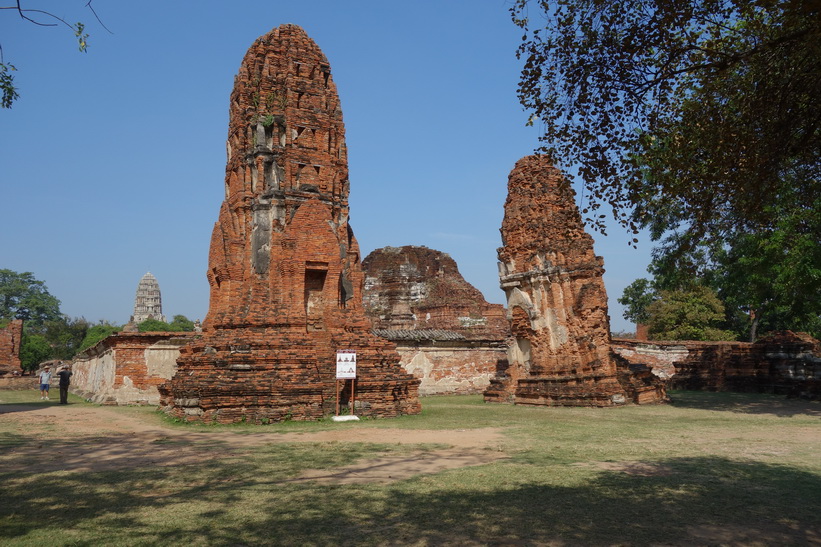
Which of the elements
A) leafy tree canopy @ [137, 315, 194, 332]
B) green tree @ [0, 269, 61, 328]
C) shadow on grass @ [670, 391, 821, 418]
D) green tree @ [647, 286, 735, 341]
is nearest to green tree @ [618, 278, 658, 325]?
green tree @ [647, 286, 735, 341]

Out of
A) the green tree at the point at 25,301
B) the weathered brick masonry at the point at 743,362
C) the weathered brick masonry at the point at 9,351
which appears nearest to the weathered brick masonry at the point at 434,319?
the weathered brick masonry at the point at 743,362

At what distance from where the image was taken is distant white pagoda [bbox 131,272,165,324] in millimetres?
89750

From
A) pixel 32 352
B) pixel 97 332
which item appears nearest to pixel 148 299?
pixel 97 332

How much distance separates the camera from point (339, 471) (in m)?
6.80

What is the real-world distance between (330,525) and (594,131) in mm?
3903

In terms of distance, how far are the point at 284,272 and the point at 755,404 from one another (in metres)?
11.5

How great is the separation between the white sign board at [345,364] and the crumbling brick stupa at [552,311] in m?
6.04

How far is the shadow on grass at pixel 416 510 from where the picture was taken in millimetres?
4449

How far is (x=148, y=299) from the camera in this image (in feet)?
298

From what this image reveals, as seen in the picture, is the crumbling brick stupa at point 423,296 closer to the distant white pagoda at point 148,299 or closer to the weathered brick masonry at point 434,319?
the weathered brick masonry at point 434,319

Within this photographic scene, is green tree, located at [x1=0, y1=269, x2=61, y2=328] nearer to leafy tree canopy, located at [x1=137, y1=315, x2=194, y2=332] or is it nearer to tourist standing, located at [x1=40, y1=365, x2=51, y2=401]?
leafy tree canopy, located at [x1=137, y1=315, x2=194, y2=332]

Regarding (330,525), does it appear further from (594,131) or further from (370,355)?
(370,355)

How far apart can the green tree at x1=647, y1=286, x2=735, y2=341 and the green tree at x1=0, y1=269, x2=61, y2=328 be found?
64687 mm

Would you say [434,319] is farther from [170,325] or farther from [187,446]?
[170,325]
